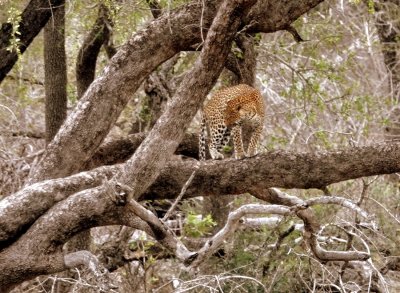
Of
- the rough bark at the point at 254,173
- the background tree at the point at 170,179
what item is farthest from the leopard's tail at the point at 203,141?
the rough bark at the point at 254,173

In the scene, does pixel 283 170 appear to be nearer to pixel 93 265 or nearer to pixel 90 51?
pixel 93 265

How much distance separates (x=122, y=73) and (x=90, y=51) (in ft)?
8.73

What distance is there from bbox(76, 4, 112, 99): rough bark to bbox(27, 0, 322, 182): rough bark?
2344 millimetres

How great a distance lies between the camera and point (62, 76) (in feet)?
30.3

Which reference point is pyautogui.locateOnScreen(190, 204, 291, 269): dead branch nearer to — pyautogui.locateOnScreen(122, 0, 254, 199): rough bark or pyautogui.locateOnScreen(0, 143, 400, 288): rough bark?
pyautogui.locateOnScreen(0, 143, 400, 288): rough bark

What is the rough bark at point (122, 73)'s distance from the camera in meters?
7.11

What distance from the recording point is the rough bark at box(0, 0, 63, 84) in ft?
25.3

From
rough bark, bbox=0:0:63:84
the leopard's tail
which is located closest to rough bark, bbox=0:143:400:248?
the leopard's tail

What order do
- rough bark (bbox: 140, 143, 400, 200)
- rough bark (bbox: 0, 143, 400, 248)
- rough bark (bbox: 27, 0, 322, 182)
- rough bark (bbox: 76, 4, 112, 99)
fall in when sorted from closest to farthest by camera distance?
rough bark (bbox: 0, 143, 400, 248) < rough bark (bbox: 140, 143, 400, 200) < rough bark (bbox: 27, 0, 322, 182) < rough bark (bbox: 76, 4, 112, 99)

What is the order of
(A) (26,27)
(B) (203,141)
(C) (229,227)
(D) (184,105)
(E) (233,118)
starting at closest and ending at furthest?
1. (C) (229,227)
2. (D) (184,105)
3. (A) (26,27)
4. (E) (233,118)
5. (B) (203,141)

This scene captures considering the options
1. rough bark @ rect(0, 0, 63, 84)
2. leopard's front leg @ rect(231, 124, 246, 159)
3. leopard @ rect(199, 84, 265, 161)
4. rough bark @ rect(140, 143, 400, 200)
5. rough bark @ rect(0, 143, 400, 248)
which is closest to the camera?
rough bark @ rect(0, 143, 400, 248)

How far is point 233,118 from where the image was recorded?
28.5 feet

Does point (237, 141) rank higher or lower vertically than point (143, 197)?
higher

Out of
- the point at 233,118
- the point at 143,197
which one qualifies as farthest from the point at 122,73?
the point at 233,118
